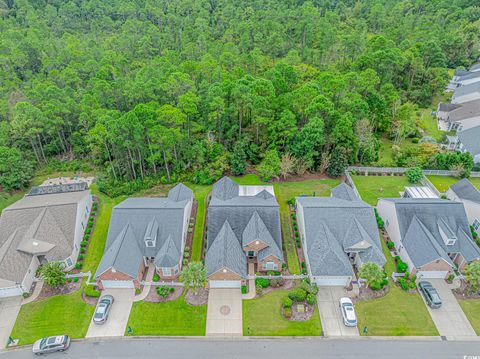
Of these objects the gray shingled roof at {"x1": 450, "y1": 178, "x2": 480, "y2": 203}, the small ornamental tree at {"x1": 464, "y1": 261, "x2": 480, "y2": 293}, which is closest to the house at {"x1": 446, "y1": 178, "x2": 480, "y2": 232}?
the gray shingled roof at {"x1": 450, "y1": 178, "x2": 480, "y2": 203}

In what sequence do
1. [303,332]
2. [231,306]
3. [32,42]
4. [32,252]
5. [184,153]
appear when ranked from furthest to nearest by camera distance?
[32,42], [184,153], [32,252], [231,306], [303,332]

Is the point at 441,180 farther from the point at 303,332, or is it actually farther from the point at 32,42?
the point at 32,42

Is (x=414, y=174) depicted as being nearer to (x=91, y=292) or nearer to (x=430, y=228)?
(x=430, y=228)

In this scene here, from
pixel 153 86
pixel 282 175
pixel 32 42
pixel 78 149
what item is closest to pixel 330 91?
pixel 282 175

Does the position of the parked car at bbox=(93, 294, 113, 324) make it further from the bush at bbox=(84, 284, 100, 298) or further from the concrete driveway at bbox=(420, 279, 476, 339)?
the concrete driveway at bbox=(420, 279, 476, 339)

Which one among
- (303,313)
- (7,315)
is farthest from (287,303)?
(7,315)
